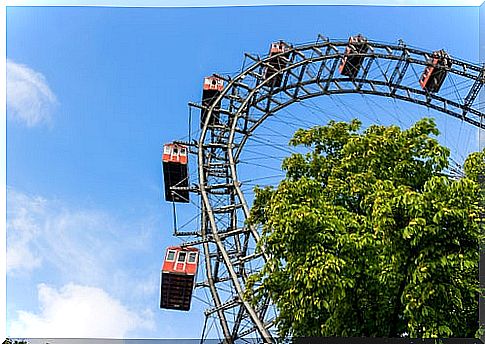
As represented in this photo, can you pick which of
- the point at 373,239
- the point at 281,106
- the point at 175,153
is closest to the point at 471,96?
the point at 281,106

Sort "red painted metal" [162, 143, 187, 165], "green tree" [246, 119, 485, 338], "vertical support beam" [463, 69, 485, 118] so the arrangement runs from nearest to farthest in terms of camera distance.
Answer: "green tree" [246, 119, 485, 338], "red painted metal" [162, 143, 187, 165], "vertical support beam" [463, 69, 485, 118]

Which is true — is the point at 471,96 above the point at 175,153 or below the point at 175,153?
above

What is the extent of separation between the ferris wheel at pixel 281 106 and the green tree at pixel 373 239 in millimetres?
1382

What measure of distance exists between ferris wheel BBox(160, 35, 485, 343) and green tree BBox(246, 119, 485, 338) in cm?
138

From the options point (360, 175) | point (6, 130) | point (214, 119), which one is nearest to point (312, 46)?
point (214, 119)

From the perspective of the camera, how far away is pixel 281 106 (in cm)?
803

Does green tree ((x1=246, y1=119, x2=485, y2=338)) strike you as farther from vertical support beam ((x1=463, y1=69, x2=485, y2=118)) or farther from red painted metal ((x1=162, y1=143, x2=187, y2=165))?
vertical support beam ((x1=463, y1=69, x2=485, y2=118))

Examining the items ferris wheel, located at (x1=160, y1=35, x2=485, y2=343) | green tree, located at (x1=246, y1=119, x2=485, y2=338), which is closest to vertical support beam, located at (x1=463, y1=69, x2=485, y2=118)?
ferris wheel, located at (x1=160, y1=35, x2=485, y2=343)

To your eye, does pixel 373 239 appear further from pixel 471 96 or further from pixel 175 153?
pixel 471 96

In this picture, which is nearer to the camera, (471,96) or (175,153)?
(175,153)

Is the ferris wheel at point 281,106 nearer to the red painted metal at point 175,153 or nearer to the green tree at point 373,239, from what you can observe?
the red painted metal at point 175,153

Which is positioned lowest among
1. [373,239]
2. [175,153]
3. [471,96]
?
[373,239]

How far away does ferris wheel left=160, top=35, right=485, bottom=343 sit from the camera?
7582mm

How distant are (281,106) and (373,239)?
9.62 feet
